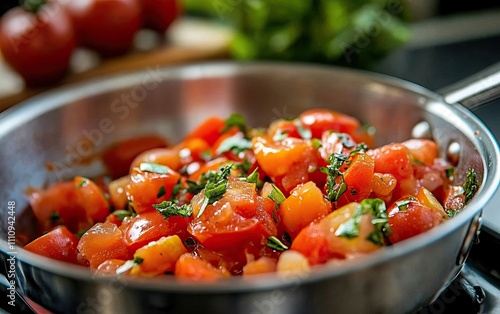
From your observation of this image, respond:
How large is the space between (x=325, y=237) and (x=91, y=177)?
2.25 feet

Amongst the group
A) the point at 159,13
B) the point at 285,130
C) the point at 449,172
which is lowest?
the point at 449,172

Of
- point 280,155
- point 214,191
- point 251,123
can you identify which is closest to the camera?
point 214,191

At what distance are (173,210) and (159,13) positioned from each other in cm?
112

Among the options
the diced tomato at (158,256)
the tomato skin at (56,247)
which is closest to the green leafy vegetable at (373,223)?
the diced tomato at (158,256)

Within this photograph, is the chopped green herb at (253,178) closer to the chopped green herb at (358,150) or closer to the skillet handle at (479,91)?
the chopped green herb at (358,150)

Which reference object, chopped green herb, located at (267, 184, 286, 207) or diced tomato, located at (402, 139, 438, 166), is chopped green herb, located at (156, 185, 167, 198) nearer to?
chopped green herb, located at (267, 184, 286, 207)

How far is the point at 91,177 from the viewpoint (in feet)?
4.44

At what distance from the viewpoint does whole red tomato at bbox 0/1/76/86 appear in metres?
1.64

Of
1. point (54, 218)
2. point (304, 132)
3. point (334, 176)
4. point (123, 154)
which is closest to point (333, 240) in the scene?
point (334, 176)

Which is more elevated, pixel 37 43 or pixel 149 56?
pixel 37 43

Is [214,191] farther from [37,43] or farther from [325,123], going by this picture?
[37,43]

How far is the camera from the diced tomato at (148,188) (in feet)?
3.34

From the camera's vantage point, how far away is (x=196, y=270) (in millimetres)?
807

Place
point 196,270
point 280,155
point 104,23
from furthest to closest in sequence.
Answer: point 104,23 → point 280,155 → point 196,270
